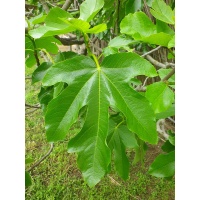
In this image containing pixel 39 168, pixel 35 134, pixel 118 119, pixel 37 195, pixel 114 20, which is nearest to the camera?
pixel 118 119

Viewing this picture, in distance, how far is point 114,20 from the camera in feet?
4.30

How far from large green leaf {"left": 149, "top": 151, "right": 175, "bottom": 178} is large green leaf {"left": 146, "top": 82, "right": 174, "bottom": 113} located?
0.20 meters

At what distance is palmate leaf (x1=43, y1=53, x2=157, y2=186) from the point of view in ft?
1.92

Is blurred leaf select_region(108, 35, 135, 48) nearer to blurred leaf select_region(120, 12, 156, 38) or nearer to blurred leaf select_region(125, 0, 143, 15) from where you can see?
blurred leaf select_region(120, 12, 156, 38)

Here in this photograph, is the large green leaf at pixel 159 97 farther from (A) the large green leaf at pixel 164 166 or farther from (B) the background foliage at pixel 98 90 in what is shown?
(A) the large green leaf at pixel 164 166

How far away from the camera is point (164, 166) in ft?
2.59

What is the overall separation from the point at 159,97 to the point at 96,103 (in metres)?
0.15

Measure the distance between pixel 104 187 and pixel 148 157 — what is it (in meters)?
0.52

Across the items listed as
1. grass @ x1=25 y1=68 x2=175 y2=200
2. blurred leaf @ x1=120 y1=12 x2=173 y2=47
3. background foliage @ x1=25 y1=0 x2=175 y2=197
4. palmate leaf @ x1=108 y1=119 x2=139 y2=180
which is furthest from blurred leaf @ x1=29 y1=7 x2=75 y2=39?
grass @ x1=25 y1=68 x2=175 y2=200

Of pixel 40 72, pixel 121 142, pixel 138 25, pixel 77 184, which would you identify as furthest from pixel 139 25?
pixel 77 184

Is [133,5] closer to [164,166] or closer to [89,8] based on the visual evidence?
[89,8]

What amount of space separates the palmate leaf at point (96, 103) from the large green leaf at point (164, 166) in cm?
23
